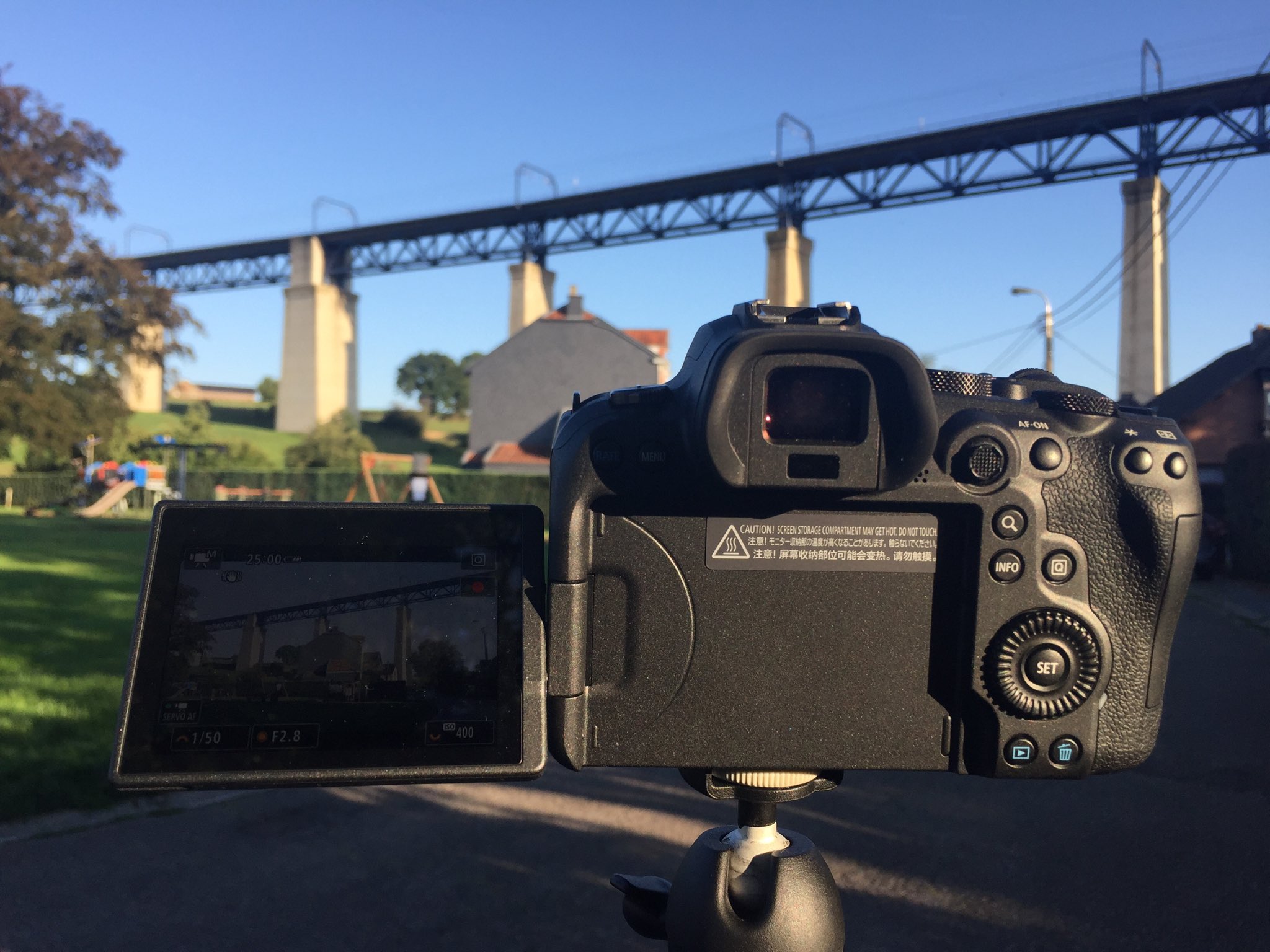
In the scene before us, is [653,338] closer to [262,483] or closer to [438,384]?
Result: [262,483]

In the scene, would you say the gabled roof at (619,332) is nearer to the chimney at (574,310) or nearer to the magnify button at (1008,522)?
the chimney at (574,310)

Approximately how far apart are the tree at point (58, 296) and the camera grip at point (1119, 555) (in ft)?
144

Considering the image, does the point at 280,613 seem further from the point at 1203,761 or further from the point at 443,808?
the point at 1203,761

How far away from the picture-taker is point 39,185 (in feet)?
132

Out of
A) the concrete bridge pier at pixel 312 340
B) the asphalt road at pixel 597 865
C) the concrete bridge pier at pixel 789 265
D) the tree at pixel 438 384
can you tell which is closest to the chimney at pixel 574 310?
the concrete bridge pier at pixel 789 265

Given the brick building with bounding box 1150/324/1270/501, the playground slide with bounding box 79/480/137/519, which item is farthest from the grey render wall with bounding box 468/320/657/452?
the brick building with bounding box 1150/324/1270/501

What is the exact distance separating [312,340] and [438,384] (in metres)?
32.8

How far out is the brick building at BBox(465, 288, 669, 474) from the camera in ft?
69.2

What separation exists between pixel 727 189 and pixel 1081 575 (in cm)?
4650

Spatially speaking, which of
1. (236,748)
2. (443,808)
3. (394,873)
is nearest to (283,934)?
(394,873)

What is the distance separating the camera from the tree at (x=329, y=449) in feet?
195

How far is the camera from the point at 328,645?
1327 millimetres

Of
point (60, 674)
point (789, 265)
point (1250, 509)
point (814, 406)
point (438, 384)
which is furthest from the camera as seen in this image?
point (438, 384)

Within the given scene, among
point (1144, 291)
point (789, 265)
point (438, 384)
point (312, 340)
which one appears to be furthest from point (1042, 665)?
point (438, 384)
